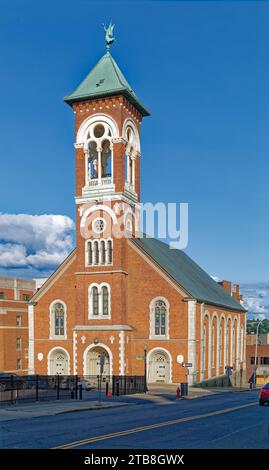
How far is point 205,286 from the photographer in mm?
62188

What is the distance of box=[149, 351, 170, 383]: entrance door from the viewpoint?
47344 millimetres

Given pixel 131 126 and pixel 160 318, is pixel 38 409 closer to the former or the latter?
pixel 160 318

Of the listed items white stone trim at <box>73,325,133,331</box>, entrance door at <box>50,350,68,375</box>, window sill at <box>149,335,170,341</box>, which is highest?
white stone trim at <box>73,325,133,331</box>

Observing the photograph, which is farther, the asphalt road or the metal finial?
the metal finial

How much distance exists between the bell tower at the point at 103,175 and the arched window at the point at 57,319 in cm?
319

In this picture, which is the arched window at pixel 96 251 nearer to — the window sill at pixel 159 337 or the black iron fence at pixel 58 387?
the window sill at pixel 159 337

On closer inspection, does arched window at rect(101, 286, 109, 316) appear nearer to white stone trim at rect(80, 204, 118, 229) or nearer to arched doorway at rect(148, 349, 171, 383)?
arched doorway at rect(148, 349, 171, 383)

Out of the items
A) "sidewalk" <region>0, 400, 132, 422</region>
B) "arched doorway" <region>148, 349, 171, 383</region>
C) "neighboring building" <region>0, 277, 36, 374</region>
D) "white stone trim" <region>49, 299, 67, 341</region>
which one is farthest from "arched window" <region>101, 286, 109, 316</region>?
"sidewalk" <region>0, 400, 132, 422</region>

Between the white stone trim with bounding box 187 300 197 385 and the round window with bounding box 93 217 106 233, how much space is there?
1027 centimetres

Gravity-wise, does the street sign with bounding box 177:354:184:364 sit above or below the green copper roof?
below

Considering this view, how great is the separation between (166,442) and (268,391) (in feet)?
48.4

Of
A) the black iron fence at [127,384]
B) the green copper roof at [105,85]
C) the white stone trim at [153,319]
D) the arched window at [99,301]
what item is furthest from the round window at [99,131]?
the black iron fence at [127,384]

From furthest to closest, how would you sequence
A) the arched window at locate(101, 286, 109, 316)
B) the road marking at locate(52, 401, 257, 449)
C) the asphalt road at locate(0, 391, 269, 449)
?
the arched window at locate(101, 286, 109, 316), the asphalt road at locate(0, 391, 269, 449), the road marking at locate(52, 401, 257, 449)

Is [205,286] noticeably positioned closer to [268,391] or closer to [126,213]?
[126,213]
